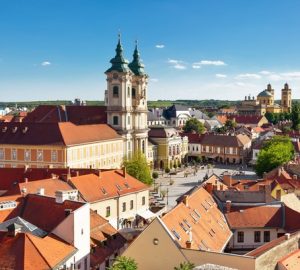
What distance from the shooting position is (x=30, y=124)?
3027 inches

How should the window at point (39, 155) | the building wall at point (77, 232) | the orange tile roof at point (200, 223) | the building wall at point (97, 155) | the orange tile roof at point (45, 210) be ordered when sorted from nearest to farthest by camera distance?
1. the building wall at point (77, 232)
2. the orange tile roof at point (45, 210)
3. the orange tile roof at point (200, 223)
4. the window at point (39, 155)
5. the building wall at point (97, 155)

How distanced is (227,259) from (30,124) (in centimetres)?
5469

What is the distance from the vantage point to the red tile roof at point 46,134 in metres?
73.1

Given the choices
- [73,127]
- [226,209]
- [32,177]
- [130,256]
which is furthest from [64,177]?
[73,127]

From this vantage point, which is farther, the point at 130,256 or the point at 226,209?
the point at 226,209

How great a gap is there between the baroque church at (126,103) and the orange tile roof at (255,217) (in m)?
49.2

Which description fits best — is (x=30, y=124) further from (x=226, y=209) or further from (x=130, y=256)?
(x=130, y=256)

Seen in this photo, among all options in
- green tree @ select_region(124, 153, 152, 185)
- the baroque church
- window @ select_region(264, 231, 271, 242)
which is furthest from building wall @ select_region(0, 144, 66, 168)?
window @ select_region(264, 231, 271, 242)

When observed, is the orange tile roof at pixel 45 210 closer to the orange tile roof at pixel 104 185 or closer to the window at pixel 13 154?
the orange tile roof at pixel 104 185

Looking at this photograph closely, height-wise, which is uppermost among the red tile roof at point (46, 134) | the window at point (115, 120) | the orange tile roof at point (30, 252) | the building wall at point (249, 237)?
the window at point (115, 120)

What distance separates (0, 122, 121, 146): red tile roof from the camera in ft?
240

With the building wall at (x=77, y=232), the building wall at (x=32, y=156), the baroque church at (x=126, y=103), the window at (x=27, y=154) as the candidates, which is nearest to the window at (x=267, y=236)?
the building wall at (x=77, y=232)

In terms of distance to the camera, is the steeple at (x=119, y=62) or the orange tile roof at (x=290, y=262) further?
the steeple at (x=119, y=62)

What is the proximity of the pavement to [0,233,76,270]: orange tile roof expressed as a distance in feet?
115
